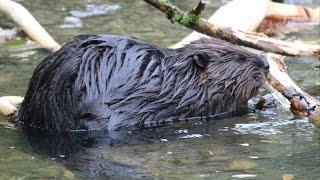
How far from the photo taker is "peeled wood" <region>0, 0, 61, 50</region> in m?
6.20

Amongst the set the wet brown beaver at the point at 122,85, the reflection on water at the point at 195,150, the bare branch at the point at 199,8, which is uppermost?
the bare branch at the point at 199,8

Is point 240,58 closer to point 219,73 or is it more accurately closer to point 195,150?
point 219,73

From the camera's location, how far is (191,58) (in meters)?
4.86

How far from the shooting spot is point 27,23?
6.21 meters

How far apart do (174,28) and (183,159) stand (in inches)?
143

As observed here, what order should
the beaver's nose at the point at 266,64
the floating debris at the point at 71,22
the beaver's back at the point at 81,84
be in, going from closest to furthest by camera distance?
the beaver's back at the point at 81,84 → the beaver's nose at the point at 266,64 → the floating debris at the point at 71,22

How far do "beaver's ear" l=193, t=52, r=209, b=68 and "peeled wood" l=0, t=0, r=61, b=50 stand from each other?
1.70m

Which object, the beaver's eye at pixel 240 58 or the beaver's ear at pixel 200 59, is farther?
the beaver's eye at pixel 240 58

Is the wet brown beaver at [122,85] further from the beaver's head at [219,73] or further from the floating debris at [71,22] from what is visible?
the floating debris at [71,22]

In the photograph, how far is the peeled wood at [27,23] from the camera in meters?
6.20

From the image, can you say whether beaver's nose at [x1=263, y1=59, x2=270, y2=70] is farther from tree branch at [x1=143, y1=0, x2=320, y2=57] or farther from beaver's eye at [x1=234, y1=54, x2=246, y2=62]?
tree branch at [x1=143, y1=0, x2=320, y2=57]

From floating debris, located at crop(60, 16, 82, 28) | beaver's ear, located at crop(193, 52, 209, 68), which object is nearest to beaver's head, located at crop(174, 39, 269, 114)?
beaver's ear, located at crop(193, 52, 209, 68)

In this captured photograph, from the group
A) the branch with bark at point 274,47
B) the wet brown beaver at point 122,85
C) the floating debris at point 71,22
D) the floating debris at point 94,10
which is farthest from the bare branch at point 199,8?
the floating debris at point 94,10

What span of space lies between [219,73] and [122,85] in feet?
2.41
